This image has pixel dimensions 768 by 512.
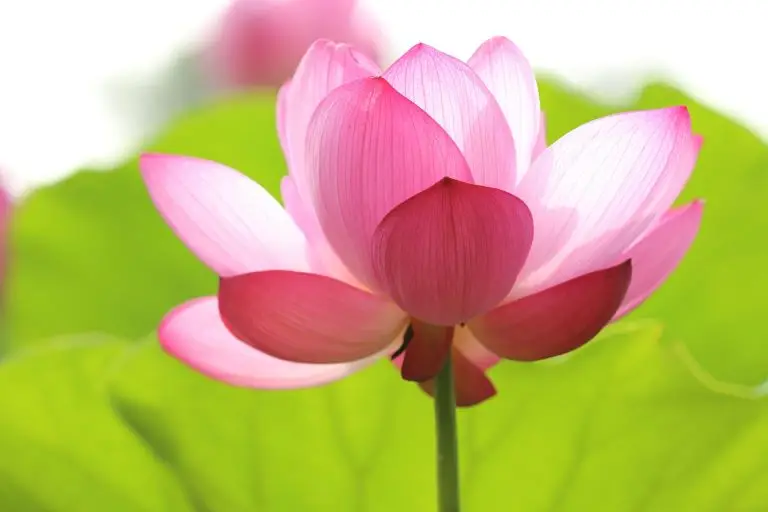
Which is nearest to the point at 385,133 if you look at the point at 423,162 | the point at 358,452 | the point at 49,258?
the point at 423,162

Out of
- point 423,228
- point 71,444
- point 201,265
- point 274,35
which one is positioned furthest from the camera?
point 274,35

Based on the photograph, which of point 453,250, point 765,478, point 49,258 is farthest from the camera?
point 49,258

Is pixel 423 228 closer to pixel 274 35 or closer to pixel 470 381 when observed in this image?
pixel 470 381

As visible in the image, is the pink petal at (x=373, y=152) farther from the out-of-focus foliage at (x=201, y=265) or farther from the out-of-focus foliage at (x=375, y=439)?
the out-of-focus foliage at (x=201, y=265)

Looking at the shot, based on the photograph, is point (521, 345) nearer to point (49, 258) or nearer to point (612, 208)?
point (612, 208)

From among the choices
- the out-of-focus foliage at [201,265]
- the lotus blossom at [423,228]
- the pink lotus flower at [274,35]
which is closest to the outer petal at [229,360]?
the lotus blossom at [423,228]

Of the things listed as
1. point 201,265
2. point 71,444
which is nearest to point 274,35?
point 201,265

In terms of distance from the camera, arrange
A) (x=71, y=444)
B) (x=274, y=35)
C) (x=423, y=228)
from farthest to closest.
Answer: (x=274, y=35) < (x=71, y=444) < (x=423, y=228)
